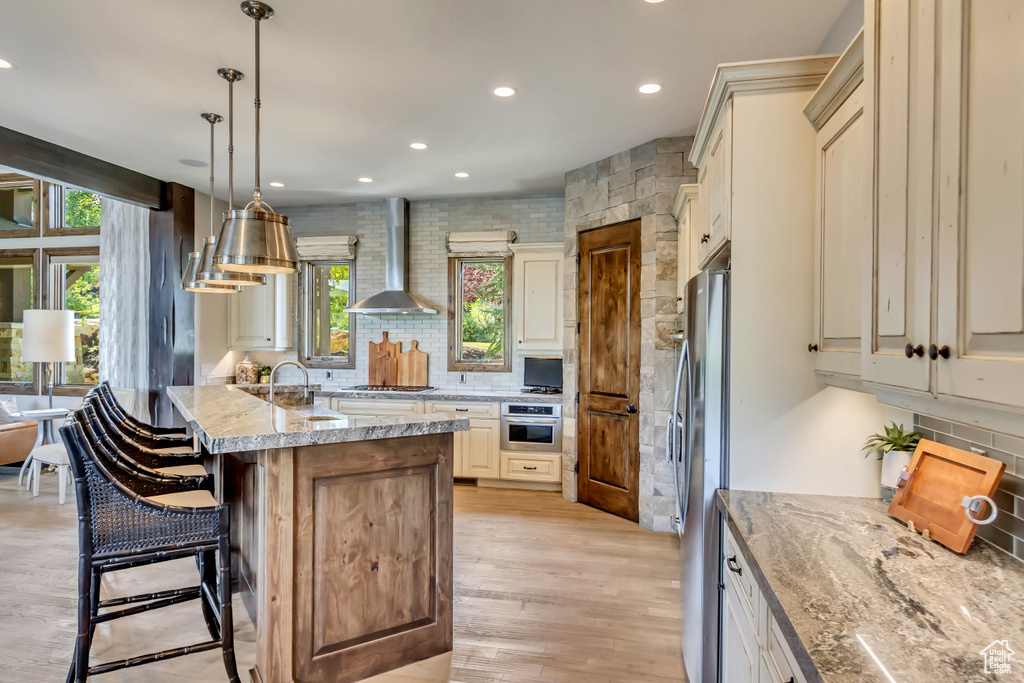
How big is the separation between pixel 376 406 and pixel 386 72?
128 inches

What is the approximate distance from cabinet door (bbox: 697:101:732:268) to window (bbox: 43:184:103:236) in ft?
20.4

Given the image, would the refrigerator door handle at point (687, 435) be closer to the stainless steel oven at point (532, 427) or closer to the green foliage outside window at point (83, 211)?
the stainless steel oven at point (532, 427)

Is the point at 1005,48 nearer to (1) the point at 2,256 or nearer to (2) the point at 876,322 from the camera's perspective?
(2) the point at 876,322

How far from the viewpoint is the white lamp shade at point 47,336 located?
5.27 metres

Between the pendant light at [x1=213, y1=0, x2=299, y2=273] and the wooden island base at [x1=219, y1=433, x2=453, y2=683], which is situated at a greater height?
the pendant light at [x1=213, y1=0, x2=299, y2=273]

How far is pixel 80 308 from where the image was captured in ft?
20.2

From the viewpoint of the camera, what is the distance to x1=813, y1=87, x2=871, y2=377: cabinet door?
151 cm

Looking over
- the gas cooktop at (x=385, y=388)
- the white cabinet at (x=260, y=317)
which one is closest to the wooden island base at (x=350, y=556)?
the gas cooktop at (x=385, y=388)

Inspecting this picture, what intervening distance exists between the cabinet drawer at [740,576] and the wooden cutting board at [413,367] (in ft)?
14.8

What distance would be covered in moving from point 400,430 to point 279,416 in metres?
0.64

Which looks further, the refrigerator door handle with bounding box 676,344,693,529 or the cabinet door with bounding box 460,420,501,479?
the cabinet door with bounding box 460,420,501,479

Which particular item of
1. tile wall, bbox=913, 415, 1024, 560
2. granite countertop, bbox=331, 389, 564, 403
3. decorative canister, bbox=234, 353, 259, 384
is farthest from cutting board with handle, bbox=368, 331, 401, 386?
tile wall, bbox=913, 415, 1024, 560

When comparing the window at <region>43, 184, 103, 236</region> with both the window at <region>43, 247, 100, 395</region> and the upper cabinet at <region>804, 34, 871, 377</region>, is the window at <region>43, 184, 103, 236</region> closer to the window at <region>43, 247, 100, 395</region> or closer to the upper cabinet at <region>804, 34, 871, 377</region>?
the window at <region>43, 247, 100, 395</region>

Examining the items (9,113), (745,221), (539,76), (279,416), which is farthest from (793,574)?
(9,113)
